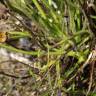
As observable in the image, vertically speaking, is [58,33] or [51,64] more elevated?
[58,33]

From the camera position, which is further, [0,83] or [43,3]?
[0,83]

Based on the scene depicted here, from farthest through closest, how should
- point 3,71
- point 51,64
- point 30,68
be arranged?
point 3,71 → point 30,68 → point 51,64

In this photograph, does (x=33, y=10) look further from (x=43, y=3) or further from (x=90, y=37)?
(x=90, y=37)

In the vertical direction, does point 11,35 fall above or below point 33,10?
below

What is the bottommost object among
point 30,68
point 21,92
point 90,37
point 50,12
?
point 21,92

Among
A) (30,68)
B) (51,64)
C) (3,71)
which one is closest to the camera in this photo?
(51,64)

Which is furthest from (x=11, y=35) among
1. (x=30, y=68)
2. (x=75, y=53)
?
(x=75, y=53)

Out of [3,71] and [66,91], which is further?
[3,71]

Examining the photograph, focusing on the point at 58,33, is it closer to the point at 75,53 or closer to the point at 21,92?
the point at 75,53

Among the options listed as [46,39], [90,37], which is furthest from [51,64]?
[90,37]
